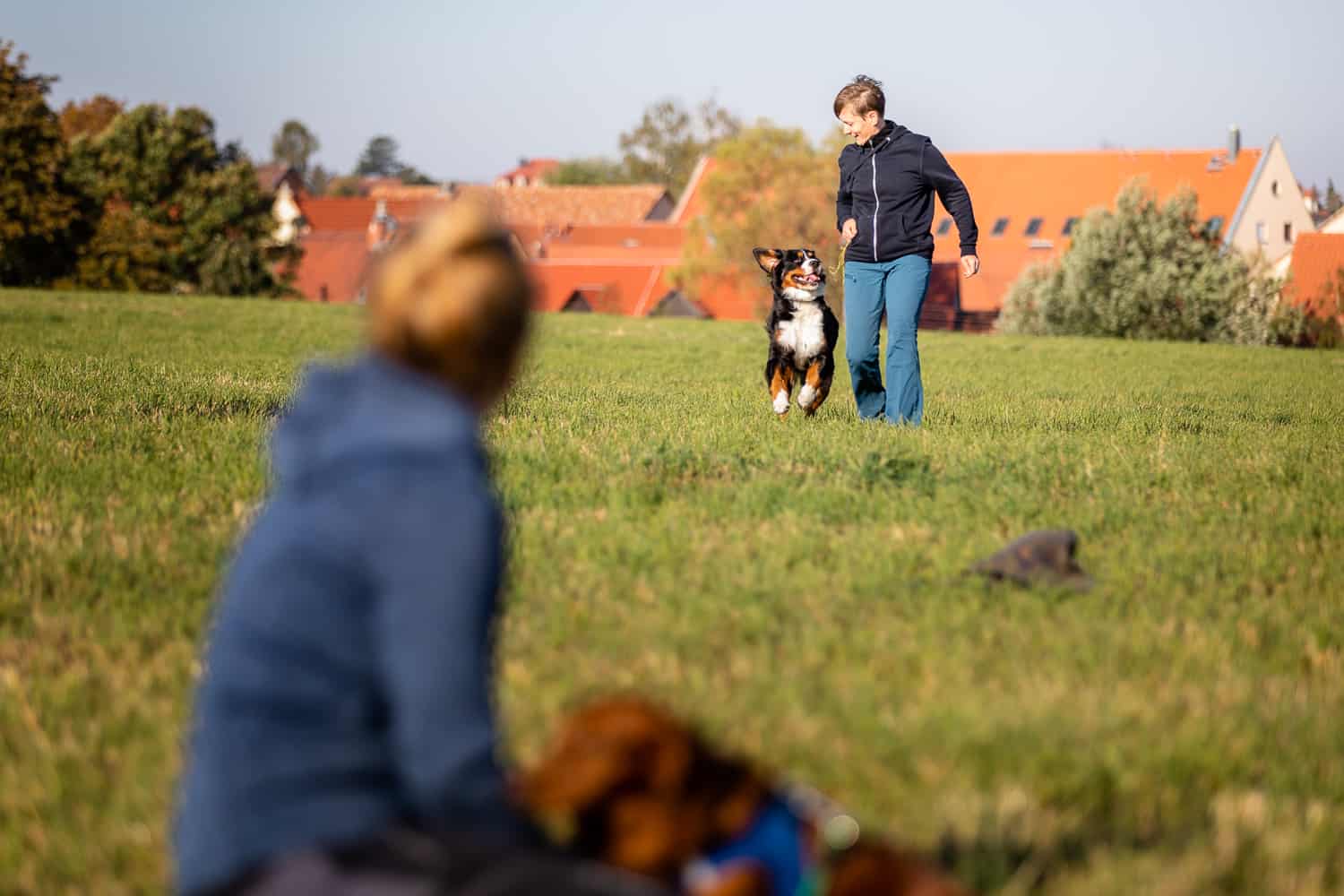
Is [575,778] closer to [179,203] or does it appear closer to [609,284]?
[609,284]

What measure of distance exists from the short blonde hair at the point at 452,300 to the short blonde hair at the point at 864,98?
844cm

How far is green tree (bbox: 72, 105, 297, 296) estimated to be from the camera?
64.9 metres

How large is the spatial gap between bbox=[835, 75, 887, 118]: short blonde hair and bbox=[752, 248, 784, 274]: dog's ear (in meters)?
1.11

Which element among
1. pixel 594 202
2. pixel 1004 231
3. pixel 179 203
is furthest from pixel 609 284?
pixel 594 202

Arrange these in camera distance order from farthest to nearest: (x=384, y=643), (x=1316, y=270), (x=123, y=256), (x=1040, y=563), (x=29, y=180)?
(x=123, y=256) → (x=29, y=180) → (x=1316, y=270) → (x=1040, y=563) → (x=384, y=643)

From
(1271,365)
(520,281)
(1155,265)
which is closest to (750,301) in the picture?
(1155,265)

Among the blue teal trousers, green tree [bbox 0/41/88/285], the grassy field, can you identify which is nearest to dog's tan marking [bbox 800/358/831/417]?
the blue teal trousers

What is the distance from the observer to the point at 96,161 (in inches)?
2849

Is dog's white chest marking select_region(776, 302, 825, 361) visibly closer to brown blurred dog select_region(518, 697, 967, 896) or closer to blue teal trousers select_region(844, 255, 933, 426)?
blue teal trousers select_region(844, 255, 933, 426)

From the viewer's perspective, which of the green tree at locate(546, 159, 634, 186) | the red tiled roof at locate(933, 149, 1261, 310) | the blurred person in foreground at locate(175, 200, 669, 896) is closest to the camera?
the blurred person in foreground at locate(175, 200, 669, 896)

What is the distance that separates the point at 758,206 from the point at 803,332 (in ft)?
203

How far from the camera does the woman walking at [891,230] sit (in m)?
10.3

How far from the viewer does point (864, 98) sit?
10266 mm

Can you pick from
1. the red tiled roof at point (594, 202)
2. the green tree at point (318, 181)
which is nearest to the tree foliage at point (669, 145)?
the red tiled roof at point (594, 202)
